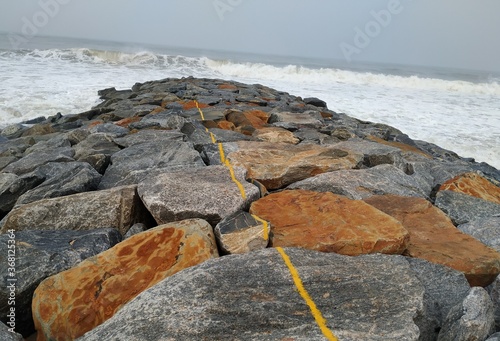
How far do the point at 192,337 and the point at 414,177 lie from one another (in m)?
2.90

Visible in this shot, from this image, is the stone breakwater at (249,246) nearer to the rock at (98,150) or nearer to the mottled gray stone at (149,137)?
the rock at (98,150)

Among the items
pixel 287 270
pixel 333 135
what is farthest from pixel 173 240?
pixel 333 135

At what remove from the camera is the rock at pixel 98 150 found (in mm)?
3686

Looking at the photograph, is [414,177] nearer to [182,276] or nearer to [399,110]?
[182,276]

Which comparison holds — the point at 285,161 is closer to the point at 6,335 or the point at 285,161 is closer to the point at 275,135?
the point at 275,135

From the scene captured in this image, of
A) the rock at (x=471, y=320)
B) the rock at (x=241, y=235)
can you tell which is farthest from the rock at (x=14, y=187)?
the rock at (x=471, y=320)

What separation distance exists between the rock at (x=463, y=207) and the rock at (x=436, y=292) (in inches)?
43.4

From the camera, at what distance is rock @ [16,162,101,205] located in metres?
3.04

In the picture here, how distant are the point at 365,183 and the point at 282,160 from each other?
0.81 m

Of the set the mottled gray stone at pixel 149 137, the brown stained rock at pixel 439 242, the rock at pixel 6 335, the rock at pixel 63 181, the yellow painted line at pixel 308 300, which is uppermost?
the yellow painted line at pixel 308 300

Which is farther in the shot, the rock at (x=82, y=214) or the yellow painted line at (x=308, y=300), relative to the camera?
the rock at (x=82, y=214)

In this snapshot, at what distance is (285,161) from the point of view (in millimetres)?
3520

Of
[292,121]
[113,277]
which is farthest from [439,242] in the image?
[292,121]

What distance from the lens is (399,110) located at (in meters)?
12.9
